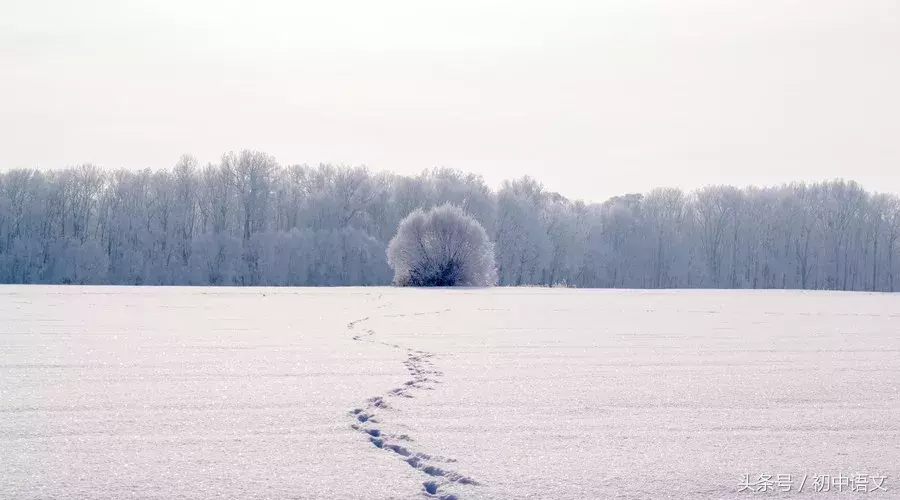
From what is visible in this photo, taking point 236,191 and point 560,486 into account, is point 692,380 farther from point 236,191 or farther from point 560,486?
point 236,191

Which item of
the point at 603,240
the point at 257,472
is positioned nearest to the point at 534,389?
the point at 257,472

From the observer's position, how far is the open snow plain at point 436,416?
3.03 meters

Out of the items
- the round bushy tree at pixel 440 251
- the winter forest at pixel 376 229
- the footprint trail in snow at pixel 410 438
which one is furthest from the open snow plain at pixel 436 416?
the winter forest at pixel 376 229

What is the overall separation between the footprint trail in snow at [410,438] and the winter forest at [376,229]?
39.7 m

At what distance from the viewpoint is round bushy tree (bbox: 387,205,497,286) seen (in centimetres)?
3061

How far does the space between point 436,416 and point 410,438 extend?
511 millimetres

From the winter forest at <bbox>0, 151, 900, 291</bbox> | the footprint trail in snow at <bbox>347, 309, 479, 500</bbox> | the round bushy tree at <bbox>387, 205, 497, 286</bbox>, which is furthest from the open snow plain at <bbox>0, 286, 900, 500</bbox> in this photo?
the winter forest at <bbox>0, 151, 900, 291</bbox>

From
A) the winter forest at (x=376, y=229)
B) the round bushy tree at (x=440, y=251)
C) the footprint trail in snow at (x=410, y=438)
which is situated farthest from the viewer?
the winter forest at (x=376, y=229)

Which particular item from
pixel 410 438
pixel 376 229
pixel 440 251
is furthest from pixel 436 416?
pixel 376 229

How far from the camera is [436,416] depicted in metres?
4.08

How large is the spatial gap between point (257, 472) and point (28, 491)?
76cm

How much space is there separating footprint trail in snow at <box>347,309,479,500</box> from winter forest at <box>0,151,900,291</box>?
39717mm

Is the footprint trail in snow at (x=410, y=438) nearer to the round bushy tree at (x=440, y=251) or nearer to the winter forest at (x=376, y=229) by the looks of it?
the round bushy tree at (x=440, y=251)

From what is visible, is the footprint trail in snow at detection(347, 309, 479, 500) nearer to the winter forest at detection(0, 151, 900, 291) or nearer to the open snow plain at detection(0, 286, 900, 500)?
the open snow plain at detection(0, 286, 900, 500)
